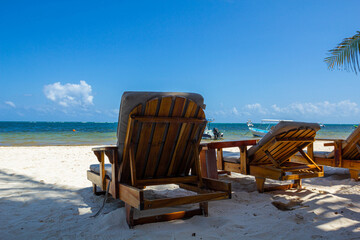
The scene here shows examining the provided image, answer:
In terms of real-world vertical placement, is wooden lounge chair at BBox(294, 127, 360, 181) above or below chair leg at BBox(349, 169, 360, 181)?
above

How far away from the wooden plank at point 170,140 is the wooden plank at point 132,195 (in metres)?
0.52

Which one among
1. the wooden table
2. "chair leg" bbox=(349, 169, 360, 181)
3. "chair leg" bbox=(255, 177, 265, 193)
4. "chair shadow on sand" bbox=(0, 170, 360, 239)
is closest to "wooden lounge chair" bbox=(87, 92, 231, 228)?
"chair shadow on sand" bbox=(0, 170, 360, 239)

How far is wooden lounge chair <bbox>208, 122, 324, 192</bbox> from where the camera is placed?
4.15 m

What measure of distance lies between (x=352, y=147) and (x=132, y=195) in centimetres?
447

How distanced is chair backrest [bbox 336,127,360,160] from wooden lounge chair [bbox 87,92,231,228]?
10.9 ft

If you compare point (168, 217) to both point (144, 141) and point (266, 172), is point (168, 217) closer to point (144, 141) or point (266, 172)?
point (144, 141)

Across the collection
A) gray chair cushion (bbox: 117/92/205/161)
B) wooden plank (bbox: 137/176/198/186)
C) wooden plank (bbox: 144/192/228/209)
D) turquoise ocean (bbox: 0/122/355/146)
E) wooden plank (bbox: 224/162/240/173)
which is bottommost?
turquoise ocean (bbox: 0/122/355/146)

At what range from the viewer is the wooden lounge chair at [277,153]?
4.15m

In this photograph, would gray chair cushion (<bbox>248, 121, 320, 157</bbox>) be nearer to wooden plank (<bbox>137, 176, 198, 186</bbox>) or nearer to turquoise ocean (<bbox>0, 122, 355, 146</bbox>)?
wooden plank (<bbox>137, 176, 198, 186</bbox>)

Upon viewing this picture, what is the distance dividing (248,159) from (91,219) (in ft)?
8.91

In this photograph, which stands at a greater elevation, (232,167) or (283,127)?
(283,127)

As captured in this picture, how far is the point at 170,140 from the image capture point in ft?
10.6

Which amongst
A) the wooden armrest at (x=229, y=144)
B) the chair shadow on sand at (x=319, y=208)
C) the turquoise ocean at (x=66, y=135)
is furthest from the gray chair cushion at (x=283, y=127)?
the turquoise ocean at (x=66, y=135)

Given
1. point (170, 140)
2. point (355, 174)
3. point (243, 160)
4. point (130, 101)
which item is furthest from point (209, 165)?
point (355, 174)
